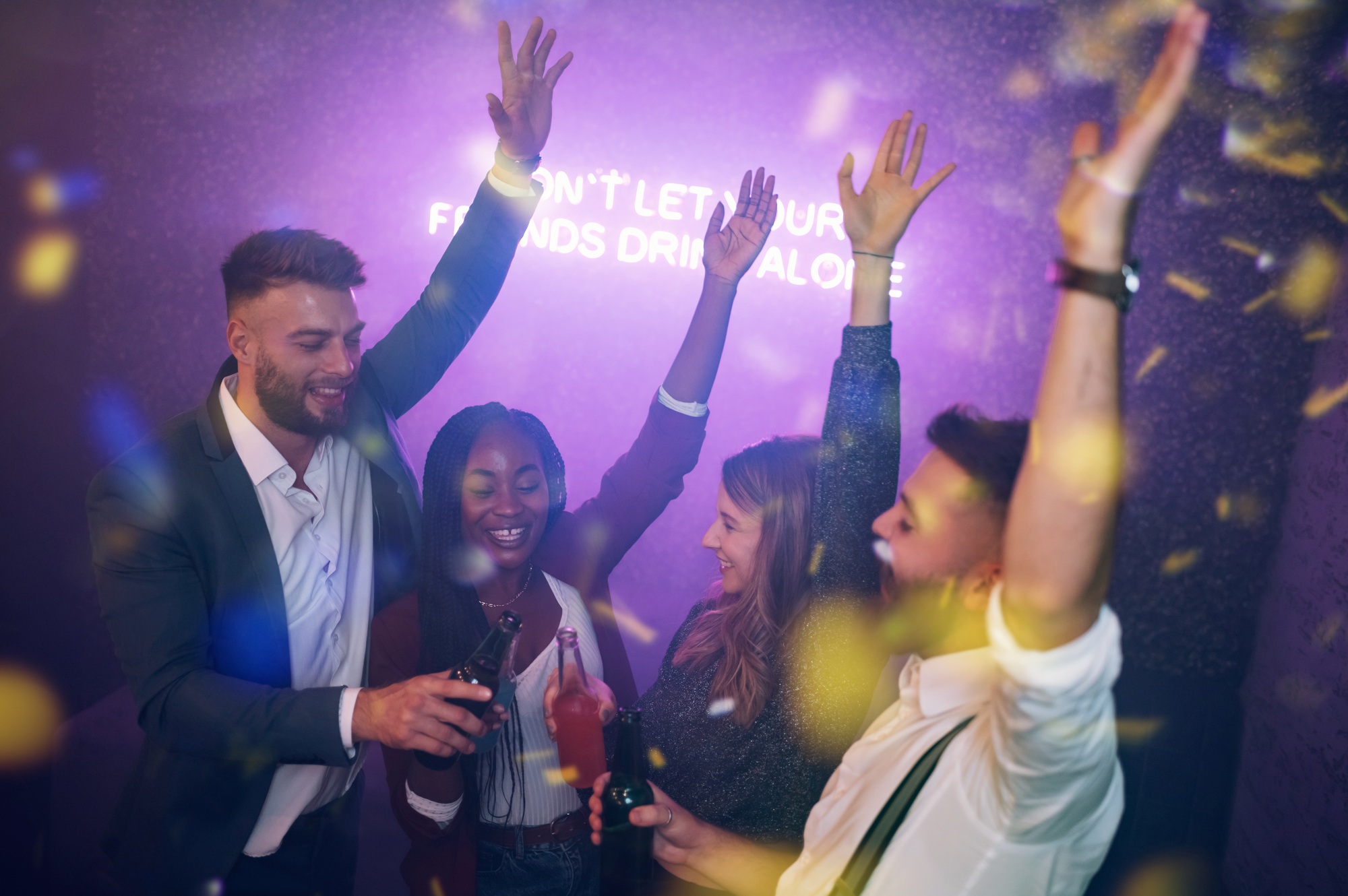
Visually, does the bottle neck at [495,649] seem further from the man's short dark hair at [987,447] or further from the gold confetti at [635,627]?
the gold confetti at [635,627]

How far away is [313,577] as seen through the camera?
171 centimetres

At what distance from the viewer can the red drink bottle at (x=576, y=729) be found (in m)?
1.59

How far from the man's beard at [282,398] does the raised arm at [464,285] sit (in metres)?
0.31

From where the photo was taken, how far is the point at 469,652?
1777 millimetres

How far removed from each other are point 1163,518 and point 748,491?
2224 millimetres

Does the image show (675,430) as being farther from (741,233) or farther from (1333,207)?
(1333,207)

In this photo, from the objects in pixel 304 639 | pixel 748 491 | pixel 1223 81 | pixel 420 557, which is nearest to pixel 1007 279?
pixel 1223 81

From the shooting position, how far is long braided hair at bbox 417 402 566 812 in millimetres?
1746

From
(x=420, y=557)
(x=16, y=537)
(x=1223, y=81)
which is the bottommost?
(x=16, y=537)

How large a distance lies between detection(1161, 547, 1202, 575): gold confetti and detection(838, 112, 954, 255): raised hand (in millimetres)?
2363

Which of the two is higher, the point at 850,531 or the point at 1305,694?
the point at 850,531

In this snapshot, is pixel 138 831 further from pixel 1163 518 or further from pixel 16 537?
pixel 1163 518

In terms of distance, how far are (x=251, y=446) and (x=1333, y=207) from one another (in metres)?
3.69

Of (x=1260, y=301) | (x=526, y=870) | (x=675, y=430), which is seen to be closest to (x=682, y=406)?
(x=675, y=430)
